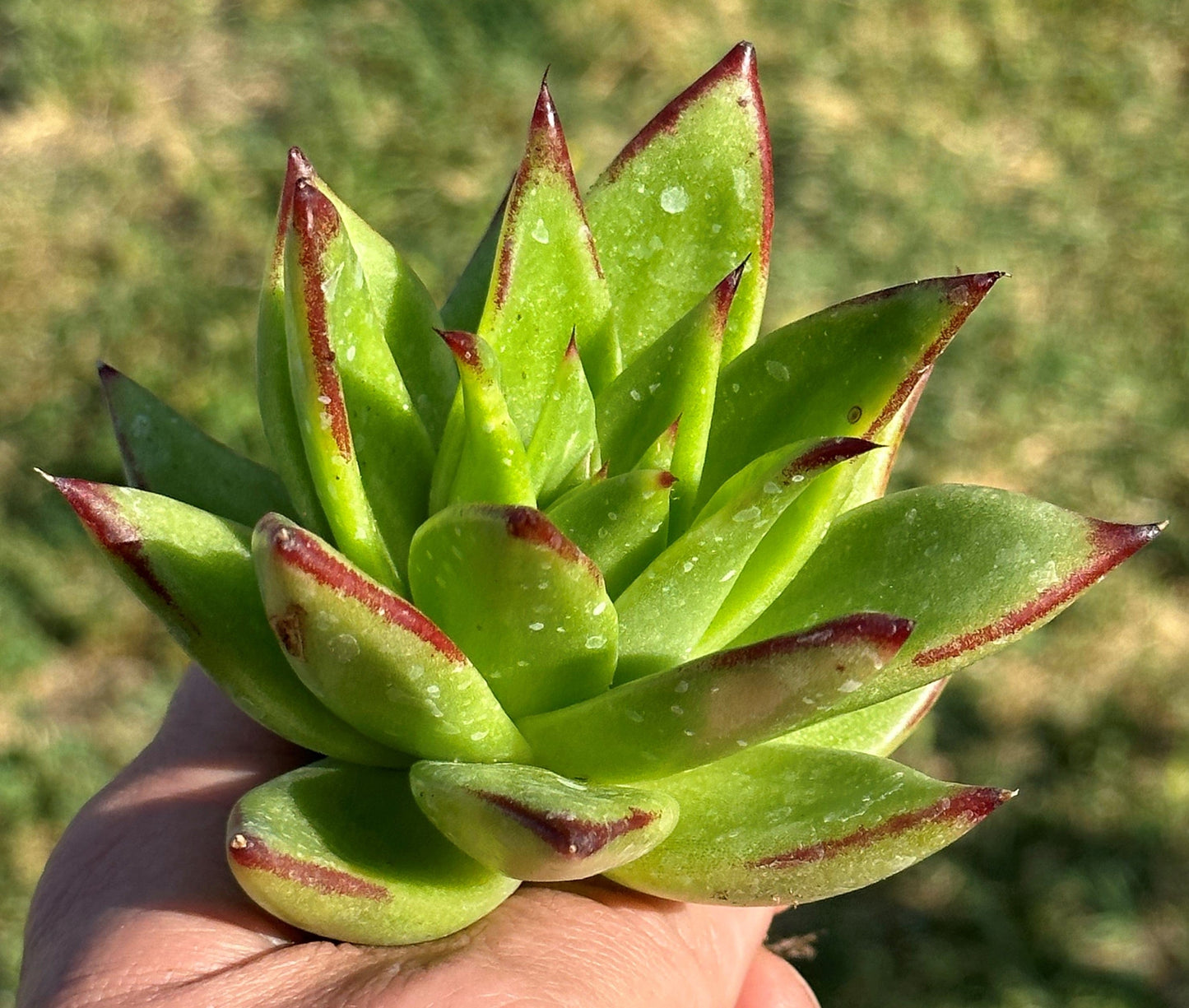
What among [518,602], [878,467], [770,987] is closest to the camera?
[518,602]

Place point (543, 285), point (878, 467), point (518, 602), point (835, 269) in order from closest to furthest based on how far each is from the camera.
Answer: point (518, 602), point (543, 285), point (878, 467), point (835, 269)

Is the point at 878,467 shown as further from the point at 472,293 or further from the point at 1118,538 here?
the point at 472,293

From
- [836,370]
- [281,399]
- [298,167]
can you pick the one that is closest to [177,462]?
[281,399]

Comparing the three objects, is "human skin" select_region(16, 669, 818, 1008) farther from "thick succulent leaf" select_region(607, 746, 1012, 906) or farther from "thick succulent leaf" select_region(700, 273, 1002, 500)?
"thick succulent leaf" select_region(700, 273, 1002, 500)

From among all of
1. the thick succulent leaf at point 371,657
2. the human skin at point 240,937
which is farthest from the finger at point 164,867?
the thick succulent leaf at point 371,657

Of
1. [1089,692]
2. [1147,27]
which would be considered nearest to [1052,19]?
[1147,27]

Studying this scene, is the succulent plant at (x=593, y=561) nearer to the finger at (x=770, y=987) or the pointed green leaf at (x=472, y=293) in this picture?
the pointed green leaf at (x=472, y=293)

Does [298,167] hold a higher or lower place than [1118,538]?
higher
